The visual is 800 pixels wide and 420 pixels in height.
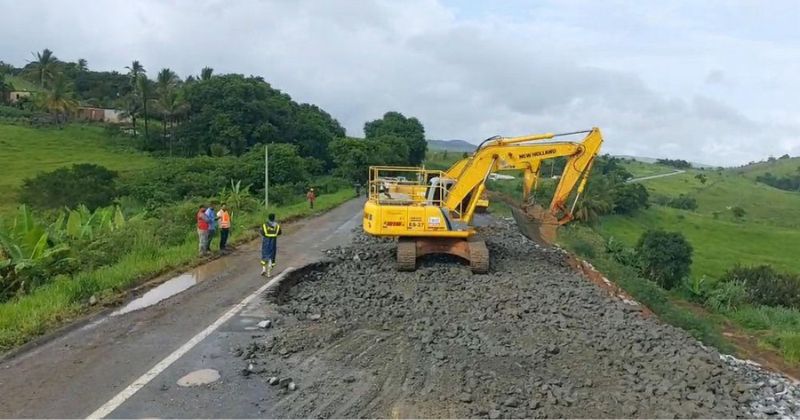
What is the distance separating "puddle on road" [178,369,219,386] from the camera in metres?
7.71

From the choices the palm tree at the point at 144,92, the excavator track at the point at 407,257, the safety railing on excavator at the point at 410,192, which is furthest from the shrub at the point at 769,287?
the palm tree at the point at 144,92

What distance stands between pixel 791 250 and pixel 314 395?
2747 inches

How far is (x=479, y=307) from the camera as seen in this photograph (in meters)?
11.6

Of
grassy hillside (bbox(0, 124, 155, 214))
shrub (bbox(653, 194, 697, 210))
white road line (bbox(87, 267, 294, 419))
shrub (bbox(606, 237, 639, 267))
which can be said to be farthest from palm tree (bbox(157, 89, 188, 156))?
shrub (bbox(653, 194, 697, 210))

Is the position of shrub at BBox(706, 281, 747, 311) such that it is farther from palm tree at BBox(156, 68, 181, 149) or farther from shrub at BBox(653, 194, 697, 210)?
shrub at BBox(653, 194, 697, 210)

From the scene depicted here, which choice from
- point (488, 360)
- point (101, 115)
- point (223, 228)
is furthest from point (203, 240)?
point (101, 115)

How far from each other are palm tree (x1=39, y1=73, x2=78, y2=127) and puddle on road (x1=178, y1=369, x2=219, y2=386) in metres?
69.2

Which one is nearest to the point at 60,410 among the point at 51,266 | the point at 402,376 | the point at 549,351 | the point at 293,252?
the point at 402,376

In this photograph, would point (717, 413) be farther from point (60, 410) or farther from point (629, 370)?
point (60, 410)

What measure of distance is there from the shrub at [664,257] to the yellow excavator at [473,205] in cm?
2049

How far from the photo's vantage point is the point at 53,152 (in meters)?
59.0

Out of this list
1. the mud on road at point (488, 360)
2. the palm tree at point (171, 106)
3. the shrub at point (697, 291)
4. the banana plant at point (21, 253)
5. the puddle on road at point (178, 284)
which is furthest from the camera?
the palm tree at point (171, 106)

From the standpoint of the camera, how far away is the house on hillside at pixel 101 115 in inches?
2953

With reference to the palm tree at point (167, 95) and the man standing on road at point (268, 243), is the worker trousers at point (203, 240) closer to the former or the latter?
the man standing on road at point (268, 243)
